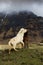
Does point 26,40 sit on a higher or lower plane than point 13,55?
higher

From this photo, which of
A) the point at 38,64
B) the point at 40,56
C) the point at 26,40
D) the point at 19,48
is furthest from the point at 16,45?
the point at 38,64

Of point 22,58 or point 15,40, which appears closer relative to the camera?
point 22,58

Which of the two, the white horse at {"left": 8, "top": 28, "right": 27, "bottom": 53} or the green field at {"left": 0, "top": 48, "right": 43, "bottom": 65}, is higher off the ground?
the white horse at {"left": 8, "top": 28, "right": 27, "bottom": 53}

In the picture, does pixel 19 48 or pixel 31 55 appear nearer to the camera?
pixel 31 55

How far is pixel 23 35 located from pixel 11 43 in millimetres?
2111

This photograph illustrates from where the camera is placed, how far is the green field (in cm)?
1381

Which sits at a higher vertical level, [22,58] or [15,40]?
[15,40]

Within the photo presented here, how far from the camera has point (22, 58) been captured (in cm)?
1489

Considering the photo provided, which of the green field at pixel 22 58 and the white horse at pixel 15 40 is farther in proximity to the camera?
the white horse at pixel 15 40

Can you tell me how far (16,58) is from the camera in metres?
14.9

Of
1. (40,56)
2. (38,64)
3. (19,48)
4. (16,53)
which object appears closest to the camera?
(38,64)

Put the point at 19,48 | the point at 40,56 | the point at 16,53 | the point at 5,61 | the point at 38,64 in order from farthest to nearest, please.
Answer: the point at 19,48
the point at 16,53
the point at 40,56
the point at 5,61
the point at 38,64

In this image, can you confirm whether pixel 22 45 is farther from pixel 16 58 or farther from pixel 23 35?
pixel 16 58

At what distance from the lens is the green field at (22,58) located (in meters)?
13.8
